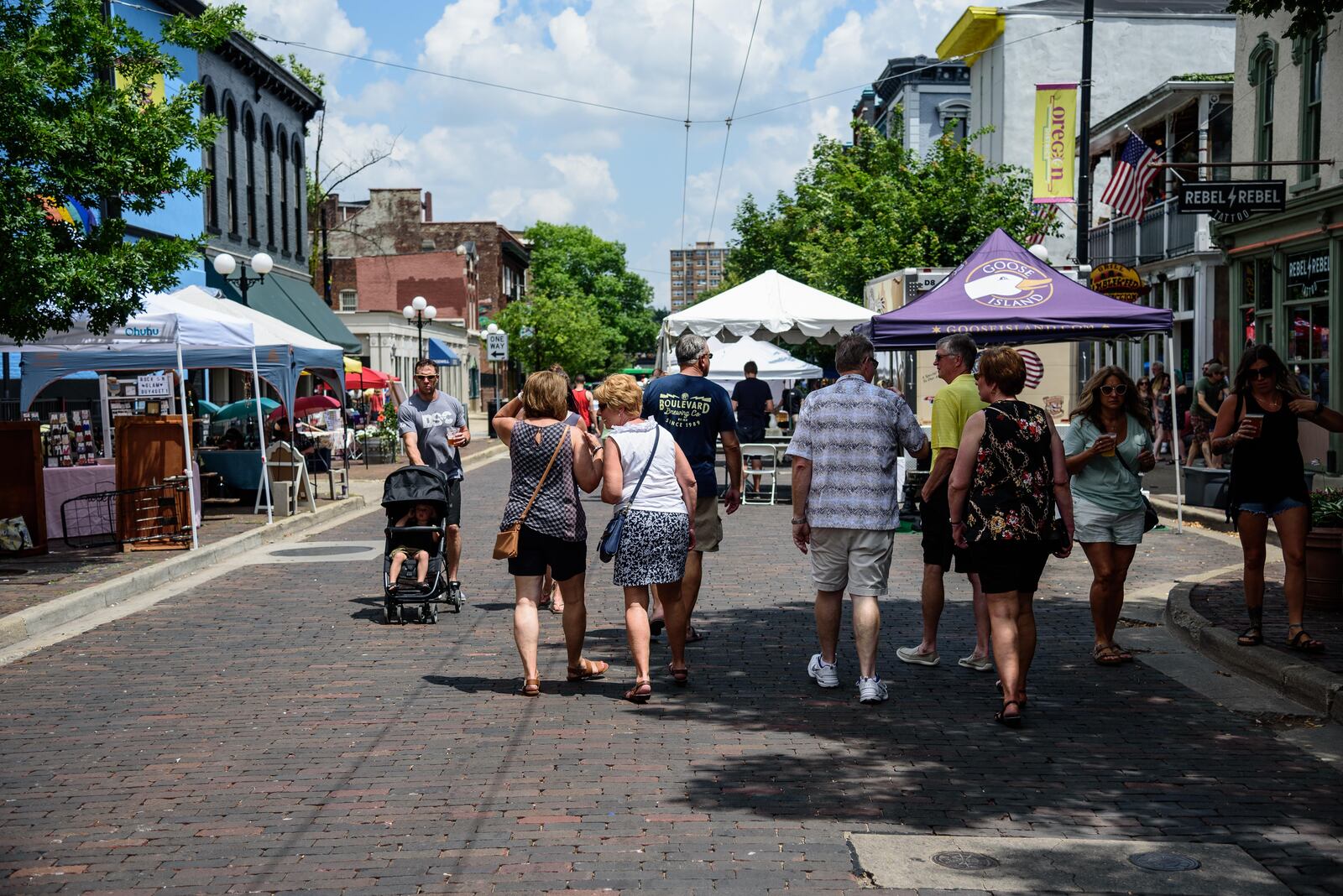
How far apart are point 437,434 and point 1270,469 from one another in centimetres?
593

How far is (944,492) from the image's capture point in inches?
312

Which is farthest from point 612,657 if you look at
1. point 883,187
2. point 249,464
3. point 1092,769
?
point 883,187

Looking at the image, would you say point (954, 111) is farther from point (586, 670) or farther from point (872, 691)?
point (872, 691)

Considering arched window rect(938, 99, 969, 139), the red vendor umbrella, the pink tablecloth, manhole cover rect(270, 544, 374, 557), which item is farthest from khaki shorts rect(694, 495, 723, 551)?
arched window rect(938, 99, 969, 139)

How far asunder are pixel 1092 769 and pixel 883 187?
94.3 ft

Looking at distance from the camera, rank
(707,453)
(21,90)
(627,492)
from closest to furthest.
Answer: (627,492) < (707,453) < (21,90)

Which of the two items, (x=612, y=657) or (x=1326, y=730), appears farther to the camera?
(x=612, y=657)

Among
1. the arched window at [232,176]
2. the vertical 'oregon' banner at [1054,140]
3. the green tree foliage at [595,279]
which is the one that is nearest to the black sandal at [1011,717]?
the vertical 'oregon' banner at [1054,140]

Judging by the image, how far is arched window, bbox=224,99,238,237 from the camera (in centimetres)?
3462

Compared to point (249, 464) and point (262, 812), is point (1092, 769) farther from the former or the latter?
point (249, 464)

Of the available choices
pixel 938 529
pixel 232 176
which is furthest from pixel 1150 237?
pixel 938 529

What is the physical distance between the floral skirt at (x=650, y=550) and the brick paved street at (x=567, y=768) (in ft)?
2.18

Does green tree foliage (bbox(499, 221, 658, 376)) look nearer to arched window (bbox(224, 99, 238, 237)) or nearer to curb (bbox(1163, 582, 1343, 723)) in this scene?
arched window (bbox(224, 99, 238, 237))

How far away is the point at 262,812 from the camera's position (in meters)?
5.33
